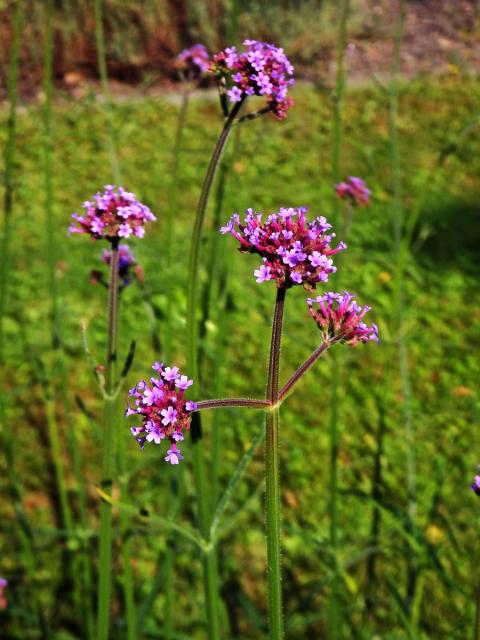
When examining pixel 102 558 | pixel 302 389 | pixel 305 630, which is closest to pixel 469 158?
pixel 302 389

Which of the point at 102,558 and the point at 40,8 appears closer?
the point at 102,558

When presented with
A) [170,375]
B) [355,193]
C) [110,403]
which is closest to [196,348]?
[110,403]

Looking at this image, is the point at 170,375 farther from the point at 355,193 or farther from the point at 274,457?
the point at 355,193

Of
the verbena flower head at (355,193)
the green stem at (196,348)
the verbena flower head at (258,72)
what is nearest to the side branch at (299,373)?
the green stem at (196,348)

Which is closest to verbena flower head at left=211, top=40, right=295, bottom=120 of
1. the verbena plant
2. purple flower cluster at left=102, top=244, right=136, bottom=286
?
the verbena plant

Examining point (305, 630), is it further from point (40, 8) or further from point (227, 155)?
point (40, 8)

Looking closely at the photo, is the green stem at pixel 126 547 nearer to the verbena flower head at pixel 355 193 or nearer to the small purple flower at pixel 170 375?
the small purple flower at pixel 170 375
